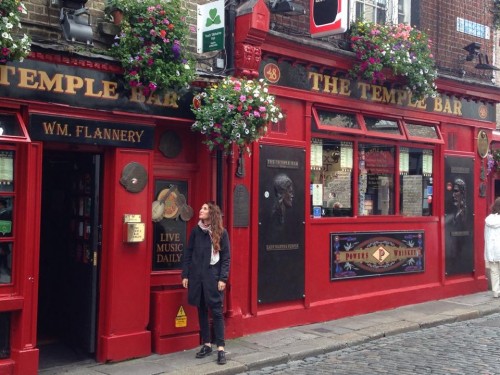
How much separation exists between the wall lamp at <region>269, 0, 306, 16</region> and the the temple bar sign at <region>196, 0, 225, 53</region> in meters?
1.00

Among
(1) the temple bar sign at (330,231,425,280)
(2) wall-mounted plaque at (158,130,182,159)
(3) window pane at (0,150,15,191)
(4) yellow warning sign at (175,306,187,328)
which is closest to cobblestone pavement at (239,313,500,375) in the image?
(4) yellow warning sign at (175,306,187,328)

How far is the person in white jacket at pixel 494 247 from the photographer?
39.3ft

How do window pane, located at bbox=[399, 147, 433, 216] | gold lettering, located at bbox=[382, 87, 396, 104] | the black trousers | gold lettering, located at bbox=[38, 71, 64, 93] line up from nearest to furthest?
gold lettering, located at bbox=[38, 71, 64, 93]
the black trousers
gold lettering, located at bbox=[382, 87, 396, 104]
window pane, located at bbox=[399, 147, 433, 216]

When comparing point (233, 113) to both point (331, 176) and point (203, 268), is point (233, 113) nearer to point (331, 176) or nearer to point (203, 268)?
point (203, 268)

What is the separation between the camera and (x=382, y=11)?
37.9ft

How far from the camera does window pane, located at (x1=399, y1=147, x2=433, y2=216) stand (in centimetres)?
1146

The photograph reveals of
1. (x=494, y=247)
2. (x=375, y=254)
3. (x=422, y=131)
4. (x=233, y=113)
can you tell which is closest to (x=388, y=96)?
(x=422, y=131)

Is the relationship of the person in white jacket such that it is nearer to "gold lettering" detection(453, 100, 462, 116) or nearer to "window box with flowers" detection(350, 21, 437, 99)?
"gold lettering" detection(453, 100, 462, 116)

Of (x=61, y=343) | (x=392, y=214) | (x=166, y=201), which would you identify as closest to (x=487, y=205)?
(x=392, y=214)

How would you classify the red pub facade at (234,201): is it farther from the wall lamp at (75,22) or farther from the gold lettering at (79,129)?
the wall lamp at (75,22)

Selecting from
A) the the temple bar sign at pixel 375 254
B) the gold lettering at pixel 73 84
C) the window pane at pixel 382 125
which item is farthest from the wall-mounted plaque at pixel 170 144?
the window pane at pixel 382 125

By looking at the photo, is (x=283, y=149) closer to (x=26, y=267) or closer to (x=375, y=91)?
(x=375, y=91)

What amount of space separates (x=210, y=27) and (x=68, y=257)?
3.44 m

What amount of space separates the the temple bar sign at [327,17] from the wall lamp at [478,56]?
437cm
